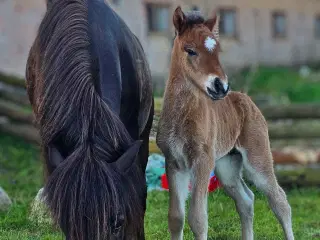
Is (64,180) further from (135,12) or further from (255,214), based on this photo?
(135,12)

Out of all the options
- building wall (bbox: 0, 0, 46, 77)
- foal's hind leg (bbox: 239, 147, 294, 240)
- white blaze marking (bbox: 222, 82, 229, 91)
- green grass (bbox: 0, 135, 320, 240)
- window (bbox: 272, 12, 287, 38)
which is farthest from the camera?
window (bbox: 272, 12, 287, 38)

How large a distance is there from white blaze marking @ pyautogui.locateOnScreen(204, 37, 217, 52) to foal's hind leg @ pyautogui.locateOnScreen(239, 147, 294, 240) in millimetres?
1266

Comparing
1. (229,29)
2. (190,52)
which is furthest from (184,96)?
(229,29)

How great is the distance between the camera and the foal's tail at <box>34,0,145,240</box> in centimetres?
447

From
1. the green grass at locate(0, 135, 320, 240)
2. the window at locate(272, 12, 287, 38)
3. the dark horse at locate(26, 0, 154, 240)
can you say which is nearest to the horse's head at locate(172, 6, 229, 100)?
the dark horse at locate(26, 0, 154, 240)

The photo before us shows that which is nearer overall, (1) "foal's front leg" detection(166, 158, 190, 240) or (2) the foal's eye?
(2) the foal's eye

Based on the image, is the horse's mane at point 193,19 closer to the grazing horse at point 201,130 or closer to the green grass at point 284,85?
the grazing horse at point 201,130

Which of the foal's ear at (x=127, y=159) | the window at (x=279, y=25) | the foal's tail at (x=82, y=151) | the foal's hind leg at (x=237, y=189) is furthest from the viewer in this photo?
the window at (x=279, y=25)

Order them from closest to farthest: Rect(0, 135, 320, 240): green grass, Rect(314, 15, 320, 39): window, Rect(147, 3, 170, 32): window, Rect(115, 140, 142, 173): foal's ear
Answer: Rect(115, 140, 142, 173): foal's ear
Rect(0, 135, 320, 240): green grass
Rect(147, 3, 170, 32): window
Rect(314, 15, 320, 39): window

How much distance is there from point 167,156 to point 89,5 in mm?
1279

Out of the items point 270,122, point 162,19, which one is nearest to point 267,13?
point 162,19

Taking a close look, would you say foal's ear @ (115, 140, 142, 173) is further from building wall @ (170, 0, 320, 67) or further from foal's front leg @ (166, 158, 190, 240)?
building wall @ (170, 0, 320, 67)

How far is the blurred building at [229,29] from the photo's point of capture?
16.7 meters

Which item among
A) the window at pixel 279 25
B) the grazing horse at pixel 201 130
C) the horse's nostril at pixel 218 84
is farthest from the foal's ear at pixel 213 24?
the window at pixel 279 25
